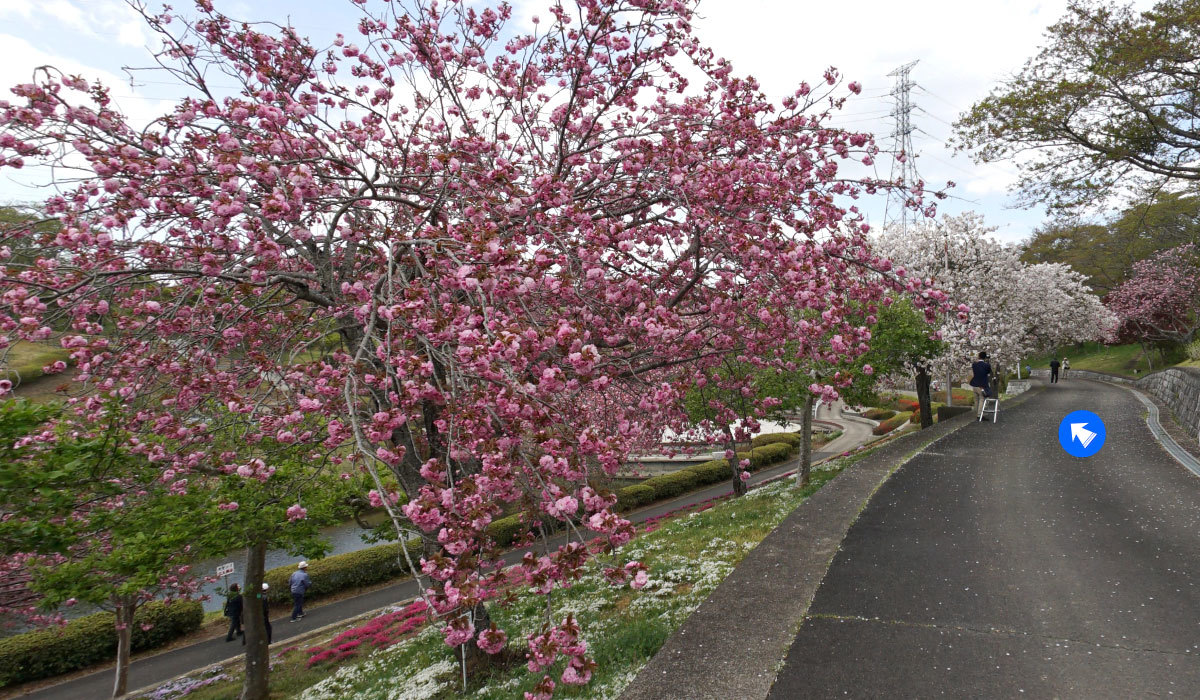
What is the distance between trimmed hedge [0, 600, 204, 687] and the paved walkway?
1340 cm

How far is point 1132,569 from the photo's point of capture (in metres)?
5.49

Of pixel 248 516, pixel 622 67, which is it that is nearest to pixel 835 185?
pixel 622 67

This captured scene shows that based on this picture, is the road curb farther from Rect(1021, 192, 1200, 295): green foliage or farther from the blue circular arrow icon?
Rect(1021, 192, 1200, 295): green foliage

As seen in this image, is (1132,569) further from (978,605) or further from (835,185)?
(835,185)

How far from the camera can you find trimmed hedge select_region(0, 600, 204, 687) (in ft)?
39.5

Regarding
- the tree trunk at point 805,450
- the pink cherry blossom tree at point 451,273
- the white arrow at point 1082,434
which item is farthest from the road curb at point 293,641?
the white arrow at point 1082,434

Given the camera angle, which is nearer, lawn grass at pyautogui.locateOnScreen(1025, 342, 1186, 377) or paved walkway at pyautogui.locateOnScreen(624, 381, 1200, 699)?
paved walkway at pyautogui.locateOnScreen(624, 381, 1200, 699)

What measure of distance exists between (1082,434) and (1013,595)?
1111 cm

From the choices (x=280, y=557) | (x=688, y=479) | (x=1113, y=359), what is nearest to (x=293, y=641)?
(x=280, y=557)

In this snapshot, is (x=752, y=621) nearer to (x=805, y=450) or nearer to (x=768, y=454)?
(x=805, y=450)

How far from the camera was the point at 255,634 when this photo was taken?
912cm

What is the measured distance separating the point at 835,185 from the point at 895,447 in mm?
9145

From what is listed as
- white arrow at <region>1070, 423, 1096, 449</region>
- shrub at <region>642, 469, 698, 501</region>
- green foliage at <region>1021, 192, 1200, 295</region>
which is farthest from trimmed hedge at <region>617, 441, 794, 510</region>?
green foliage at <region>1021, 192, 1200, 295</region>

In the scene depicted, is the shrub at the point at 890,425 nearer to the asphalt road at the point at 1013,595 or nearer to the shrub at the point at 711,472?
the shrub at the point at 711,472
